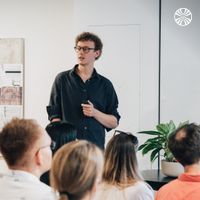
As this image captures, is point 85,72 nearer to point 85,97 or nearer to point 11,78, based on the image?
point 85,97

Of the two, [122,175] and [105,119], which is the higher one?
[105,119]

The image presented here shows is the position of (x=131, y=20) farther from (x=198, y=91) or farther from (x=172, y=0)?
(x=198, y=91)

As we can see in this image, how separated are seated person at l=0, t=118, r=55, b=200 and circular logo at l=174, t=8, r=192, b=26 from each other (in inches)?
89.6

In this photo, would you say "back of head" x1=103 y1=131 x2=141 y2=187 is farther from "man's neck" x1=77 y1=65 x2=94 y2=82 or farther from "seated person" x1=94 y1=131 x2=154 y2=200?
"man's neck" x1=77 y1=65 x2=94 y2=82

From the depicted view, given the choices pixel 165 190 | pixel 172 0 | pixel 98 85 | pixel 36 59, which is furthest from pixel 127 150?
pixel 36 59

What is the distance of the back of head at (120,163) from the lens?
193 cm

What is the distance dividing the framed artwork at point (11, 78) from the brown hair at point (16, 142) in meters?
2.54

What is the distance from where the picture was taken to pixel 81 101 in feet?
9.63

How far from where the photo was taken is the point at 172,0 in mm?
3562

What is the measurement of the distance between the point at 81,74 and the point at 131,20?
3.13ft

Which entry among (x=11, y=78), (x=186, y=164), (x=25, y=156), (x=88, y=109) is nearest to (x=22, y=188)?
(x=25, y=156)

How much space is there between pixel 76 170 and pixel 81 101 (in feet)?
5.45

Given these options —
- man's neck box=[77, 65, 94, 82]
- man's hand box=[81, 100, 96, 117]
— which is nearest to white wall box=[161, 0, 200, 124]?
man's neck box=[77, 65, 94, 82]

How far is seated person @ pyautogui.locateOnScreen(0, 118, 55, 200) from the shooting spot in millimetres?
1544
